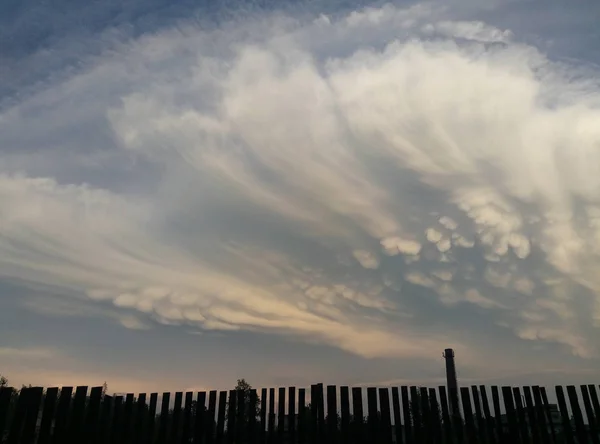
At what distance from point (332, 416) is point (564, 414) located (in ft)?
13.3

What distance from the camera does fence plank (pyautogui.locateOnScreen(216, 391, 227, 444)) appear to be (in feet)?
25.4

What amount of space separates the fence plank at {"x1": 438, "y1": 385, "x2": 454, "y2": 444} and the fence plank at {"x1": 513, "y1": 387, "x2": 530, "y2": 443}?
4.07ft

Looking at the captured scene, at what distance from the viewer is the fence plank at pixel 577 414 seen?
27.7 feet

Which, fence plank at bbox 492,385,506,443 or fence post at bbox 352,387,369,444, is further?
fence plank at bbox 492,385,506,443

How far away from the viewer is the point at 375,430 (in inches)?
302

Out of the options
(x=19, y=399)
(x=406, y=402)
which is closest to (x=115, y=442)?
(x=19, y=399)

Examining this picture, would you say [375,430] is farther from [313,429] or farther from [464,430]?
[464,430]

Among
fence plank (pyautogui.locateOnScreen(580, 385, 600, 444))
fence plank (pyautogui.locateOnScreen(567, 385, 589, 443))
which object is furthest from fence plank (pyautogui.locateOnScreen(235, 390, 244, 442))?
fence plank (pyautogui.locateOnScreen(580, 385, 600, 444))

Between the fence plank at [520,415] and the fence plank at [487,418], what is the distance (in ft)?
1.54

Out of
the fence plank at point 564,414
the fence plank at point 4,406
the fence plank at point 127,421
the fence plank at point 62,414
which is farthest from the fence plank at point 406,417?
the fence plank at point 4,406

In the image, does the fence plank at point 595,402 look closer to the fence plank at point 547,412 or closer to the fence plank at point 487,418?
the fence plank at point 547,412

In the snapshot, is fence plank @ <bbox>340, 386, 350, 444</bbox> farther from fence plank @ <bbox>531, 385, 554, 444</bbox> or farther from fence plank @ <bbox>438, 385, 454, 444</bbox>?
fence plank @ <bbox>531, 385, 554, 444</bbox>

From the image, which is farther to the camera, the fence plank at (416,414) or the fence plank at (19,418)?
the fence plank at (416,414)

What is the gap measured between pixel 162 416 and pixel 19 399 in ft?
7.15
